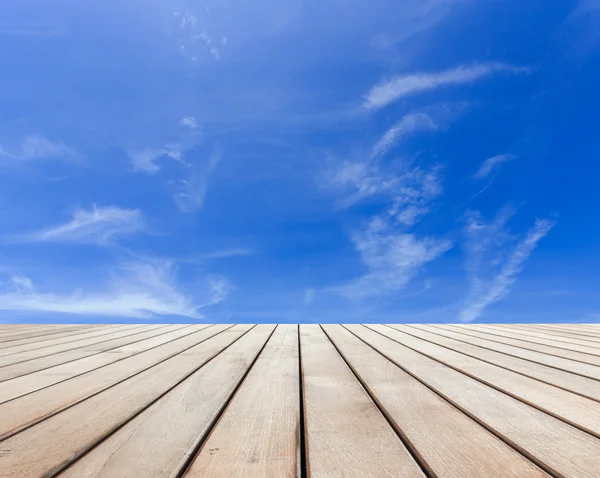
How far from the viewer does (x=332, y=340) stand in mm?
2244

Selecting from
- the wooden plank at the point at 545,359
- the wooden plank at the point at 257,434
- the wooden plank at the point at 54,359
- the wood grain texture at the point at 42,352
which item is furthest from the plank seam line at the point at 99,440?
the wooden plank at the point at 545,359

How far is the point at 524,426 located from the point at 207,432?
818 mm

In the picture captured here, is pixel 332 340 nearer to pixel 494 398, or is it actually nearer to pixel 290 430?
pixel 494 398

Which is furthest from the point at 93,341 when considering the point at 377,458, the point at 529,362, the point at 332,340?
the point at 529,362

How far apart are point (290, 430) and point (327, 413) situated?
0.14 m

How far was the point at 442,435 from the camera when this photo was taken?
31.6 inches

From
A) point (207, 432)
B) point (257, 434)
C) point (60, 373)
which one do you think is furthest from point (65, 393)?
point (257, 434)

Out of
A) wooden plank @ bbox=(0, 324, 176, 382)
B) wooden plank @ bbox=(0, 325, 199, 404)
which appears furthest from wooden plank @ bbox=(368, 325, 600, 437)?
wooden plank @ bbox=(0, 324, 176, 382)

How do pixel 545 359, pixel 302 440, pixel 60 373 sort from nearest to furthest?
pixel 302 440, pixel 60 373, pixel 545 359

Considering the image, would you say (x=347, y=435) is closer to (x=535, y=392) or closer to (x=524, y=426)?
(x=524, y=426)

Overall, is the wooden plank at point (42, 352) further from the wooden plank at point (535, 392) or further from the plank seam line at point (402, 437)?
the wooden plank at point (535, 392)

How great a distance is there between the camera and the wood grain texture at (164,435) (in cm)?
68

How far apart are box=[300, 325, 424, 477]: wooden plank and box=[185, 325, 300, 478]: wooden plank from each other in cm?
4

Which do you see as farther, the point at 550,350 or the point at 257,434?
the point at 550,350
